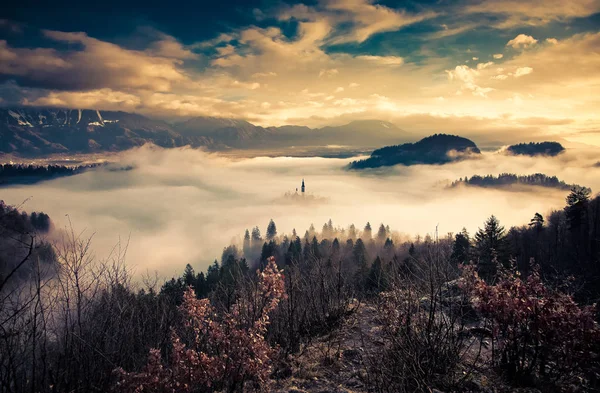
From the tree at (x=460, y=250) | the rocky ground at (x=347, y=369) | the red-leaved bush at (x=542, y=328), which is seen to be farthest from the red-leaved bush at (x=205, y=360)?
the tree at (x=460, y=250)

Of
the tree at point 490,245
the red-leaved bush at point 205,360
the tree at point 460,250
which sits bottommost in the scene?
the tree at point 460,250

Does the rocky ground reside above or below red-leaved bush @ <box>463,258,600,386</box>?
below

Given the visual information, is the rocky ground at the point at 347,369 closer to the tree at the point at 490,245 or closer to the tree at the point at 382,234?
the tree at the point at 490,245

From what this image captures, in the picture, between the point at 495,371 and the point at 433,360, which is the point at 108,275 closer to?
the point at 433,360

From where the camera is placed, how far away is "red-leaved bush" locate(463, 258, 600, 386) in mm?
8289

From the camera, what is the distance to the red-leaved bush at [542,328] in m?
8.29

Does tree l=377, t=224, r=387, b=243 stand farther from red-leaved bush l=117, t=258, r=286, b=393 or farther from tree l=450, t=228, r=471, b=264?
red-leaved bush l=117, t=258, r=286, b=393

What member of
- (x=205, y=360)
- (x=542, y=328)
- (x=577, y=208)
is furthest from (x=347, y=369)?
(x=577, y=208)

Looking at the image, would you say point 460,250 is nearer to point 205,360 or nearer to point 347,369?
point 347,369

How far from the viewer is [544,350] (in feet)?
29.4

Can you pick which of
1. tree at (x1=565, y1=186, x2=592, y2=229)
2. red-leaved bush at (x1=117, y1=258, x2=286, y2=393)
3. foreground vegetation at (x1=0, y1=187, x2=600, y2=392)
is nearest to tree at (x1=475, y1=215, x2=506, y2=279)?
tree at (x1=565, y1=186, x2=592, y2=229)

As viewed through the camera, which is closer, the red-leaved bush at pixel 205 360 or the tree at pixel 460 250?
the red-leaved bush at pixel 205 360

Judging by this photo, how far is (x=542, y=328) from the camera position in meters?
8.83

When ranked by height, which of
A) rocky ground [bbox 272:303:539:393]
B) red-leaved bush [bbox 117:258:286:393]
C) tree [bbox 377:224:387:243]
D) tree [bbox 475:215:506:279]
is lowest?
tree [bbox 377:224:387:243]
